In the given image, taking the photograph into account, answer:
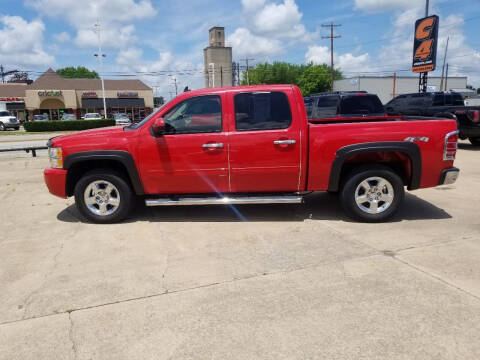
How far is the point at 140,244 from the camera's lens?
4.60 m

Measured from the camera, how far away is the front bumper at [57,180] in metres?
5.21

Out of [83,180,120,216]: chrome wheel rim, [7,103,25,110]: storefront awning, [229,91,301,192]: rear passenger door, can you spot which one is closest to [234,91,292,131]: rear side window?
[229,91,301,192]: rear passenger door

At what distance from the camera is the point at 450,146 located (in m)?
4.98

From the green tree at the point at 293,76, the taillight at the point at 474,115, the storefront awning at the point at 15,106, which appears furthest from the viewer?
the green tree at the point at 293,76

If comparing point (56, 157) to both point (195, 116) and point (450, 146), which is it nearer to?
point (195, 116)

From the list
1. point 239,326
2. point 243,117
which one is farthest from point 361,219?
point 239,326

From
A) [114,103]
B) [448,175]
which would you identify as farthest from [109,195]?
[114,103]

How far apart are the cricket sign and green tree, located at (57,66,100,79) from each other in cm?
10847

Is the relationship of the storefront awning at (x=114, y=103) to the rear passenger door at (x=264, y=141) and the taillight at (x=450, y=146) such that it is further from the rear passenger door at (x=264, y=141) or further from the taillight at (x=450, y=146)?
the taillight at (x=450, y=146)

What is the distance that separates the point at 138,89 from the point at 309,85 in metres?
34.3

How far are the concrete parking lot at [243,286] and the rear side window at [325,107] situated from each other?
17.6 feet

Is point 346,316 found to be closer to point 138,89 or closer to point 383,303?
point 383,303

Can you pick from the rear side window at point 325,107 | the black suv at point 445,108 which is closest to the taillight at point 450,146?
the rear side window at point 325,107

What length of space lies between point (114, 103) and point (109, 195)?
6381cm
